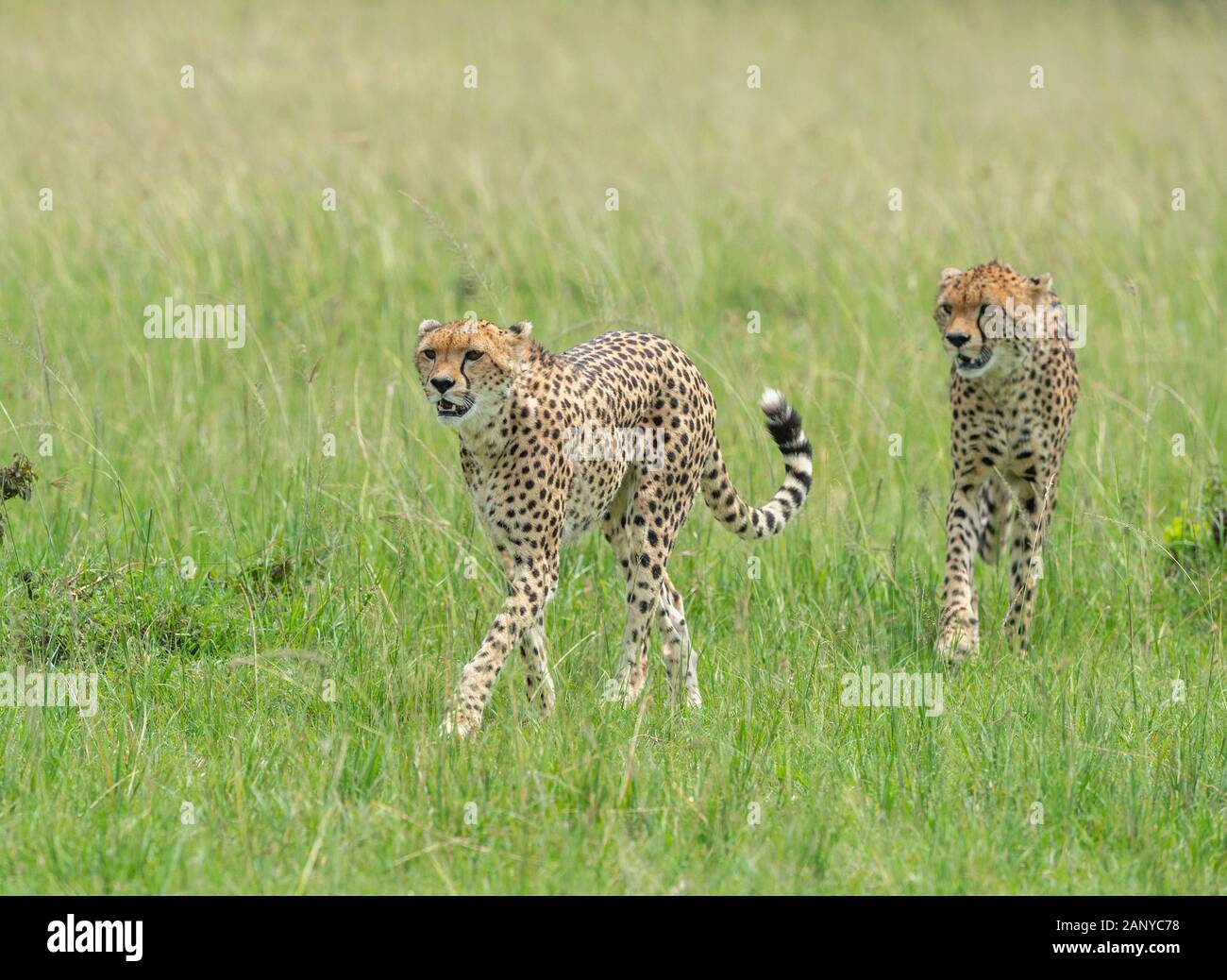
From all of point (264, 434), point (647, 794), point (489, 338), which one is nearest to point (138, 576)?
point (264, 434)

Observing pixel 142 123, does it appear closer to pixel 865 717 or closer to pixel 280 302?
pixel 280 302

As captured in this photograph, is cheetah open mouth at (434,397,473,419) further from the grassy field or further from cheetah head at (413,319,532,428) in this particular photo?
the grassy field

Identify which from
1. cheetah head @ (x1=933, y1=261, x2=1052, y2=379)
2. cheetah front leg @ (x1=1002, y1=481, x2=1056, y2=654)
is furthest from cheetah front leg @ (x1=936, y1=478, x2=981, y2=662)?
cheetah head @ (x1=933, y1=261, x2=1052, y2=379)

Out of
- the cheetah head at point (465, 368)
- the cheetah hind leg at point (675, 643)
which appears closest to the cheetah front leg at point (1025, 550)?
the cheetah hind leg at point (675, 643)

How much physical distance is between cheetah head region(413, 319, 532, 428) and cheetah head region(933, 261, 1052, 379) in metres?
1.70

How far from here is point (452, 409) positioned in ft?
15.1

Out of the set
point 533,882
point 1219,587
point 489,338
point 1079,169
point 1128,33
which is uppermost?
point 1128,33

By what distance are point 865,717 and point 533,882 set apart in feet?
4.70

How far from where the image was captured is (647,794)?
4.13 m

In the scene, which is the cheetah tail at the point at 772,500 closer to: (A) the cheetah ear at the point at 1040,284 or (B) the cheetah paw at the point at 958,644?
(B) the cheetah paw at the point at 958,644

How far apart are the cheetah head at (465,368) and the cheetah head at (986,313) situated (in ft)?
5.57

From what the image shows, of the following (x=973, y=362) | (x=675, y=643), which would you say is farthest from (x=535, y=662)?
(x=973, y=362)

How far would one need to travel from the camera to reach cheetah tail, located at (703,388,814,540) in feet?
18.1

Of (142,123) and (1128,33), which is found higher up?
(1128,33)
